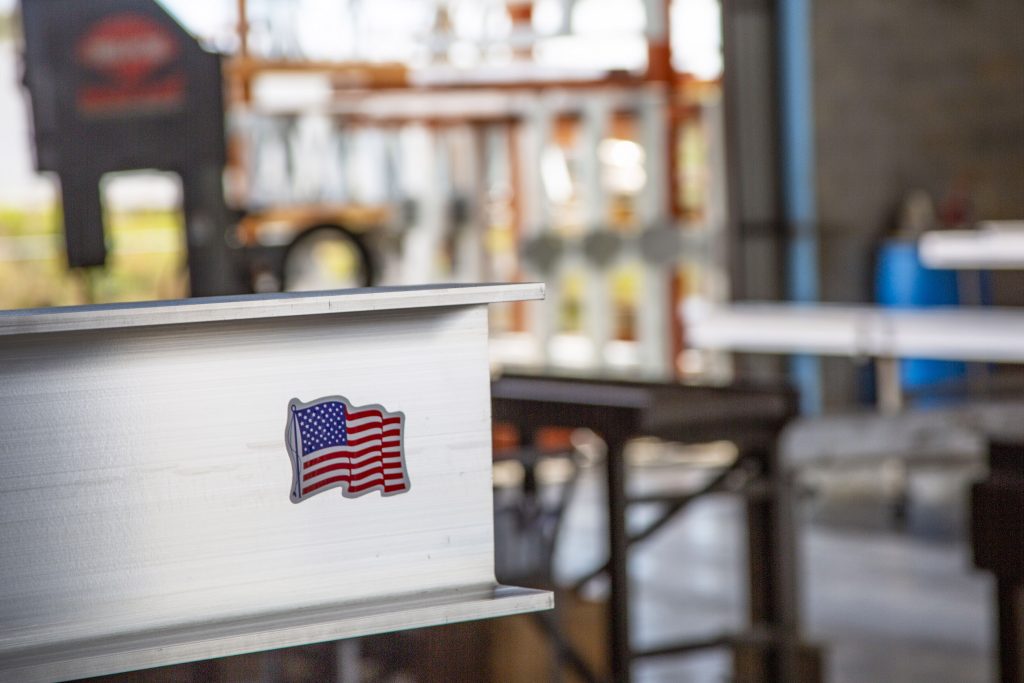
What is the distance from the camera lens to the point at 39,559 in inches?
51.8

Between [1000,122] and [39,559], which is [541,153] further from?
[39,559]

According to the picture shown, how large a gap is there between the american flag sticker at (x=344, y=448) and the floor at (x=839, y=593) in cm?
203

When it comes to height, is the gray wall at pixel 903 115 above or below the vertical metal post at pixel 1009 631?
above

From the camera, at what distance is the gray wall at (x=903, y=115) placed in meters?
6.36

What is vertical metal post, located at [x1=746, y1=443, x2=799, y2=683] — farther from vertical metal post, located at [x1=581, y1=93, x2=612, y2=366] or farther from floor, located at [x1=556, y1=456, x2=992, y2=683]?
vertical metal post, located at [x1=581, y1=93, x2=612, y2=366]

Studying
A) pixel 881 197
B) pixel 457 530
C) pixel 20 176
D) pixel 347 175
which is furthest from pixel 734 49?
pixel 457 530

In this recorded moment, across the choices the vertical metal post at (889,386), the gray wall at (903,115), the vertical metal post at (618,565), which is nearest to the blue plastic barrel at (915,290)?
the gray wall at (903,115)

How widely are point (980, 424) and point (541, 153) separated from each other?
2.24 m

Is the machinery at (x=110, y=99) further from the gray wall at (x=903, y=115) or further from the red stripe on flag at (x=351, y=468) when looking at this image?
the gray wall at (x=903, y=115)

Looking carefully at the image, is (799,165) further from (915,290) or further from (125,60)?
(125,60)

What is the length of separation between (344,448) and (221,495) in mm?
126

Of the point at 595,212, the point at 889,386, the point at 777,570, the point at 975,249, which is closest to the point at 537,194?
the point at 595,212

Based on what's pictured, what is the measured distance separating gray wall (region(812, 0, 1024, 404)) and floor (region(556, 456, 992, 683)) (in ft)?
A: 4.40

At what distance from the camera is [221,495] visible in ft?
4.55
